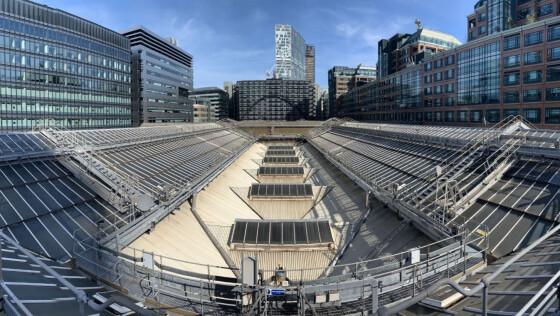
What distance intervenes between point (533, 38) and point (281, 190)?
2565 inches

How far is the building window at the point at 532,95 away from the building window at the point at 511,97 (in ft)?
6.58

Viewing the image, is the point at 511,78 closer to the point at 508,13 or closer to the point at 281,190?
the point at 508,13

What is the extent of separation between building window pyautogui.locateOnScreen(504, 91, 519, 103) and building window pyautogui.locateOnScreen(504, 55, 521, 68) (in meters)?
5.68

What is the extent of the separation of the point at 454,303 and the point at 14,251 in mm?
16606

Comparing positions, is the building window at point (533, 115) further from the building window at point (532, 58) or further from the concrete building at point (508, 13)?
the concrete building at point (508, 13)

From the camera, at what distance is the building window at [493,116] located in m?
71.2

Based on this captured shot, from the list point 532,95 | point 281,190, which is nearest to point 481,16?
point 532,95

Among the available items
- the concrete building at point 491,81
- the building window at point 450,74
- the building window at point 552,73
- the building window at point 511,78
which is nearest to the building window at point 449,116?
the concrete building at point 491,81

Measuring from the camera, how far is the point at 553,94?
59.6m

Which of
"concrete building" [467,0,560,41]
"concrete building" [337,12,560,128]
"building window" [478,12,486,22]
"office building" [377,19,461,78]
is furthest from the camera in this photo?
"office building" [377,19,461,78]

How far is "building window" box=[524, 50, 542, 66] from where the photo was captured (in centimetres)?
6200

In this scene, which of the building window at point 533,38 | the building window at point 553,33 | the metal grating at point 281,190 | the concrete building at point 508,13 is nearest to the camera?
the metal grating at point 281,190

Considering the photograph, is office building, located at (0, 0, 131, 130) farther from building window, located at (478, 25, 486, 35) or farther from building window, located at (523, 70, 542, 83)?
building window, located at (478, 25, 486, 35)

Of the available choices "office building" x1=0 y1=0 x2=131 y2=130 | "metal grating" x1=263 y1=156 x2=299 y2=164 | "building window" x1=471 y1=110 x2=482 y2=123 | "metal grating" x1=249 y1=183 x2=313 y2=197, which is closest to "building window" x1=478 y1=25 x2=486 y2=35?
"building window" x1=471 y1=110 x2=482 y2=123
